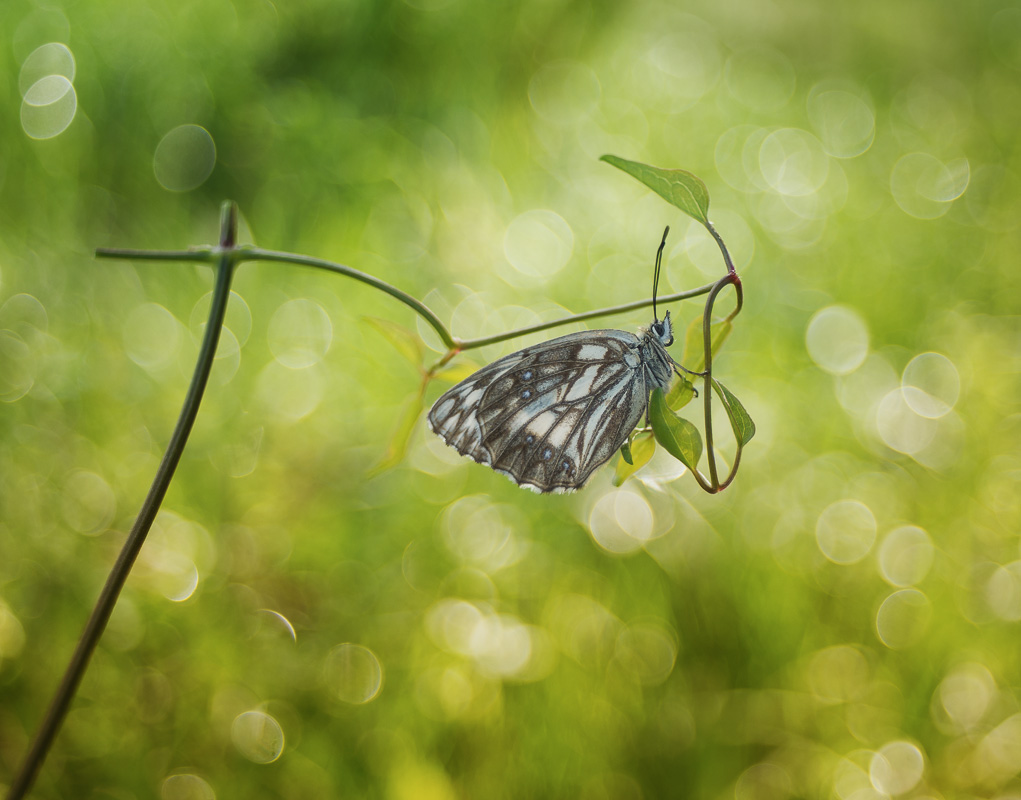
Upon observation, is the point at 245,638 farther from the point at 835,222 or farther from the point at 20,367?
the point at 835,222

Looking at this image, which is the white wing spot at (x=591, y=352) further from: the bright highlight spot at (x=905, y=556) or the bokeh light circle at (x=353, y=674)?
the bright highlight spot at (x=905, y=556)

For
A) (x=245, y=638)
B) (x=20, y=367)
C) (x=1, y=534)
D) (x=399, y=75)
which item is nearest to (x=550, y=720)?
(x=245, y=638)

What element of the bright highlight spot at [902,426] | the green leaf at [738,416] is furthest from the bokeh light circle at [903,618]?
the green leaf at [738,416]

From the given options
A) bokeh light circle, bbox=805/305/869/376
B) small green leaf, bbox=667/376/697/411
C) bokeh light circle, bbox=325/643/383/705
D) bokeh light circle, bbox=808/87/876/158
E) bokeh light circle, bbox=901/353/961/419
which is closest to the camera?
small green leaf, bbox=667/376/697/411

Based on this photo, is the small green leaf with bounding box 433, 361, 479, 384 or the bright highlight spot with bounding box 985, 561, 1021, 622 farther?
the bright highlight spot with bounding box 985, 561, 1021, 622

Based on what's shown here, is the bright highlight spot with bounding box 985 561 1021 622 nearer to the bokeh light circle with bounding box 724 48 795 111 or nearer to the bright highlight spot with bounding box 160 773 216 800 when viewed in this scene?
the bright highlight spot with bounding box 160 773 216 800

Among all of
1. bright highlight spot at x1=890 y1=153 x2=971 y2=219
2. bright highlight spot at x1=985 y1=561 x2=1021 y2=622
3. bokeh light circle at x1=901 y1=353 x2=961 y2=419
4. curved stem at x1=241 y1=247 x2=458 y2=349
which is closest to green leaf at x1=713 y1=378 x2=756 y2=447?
curved stem at x1=241 y1=247 x2=458 y2=349
